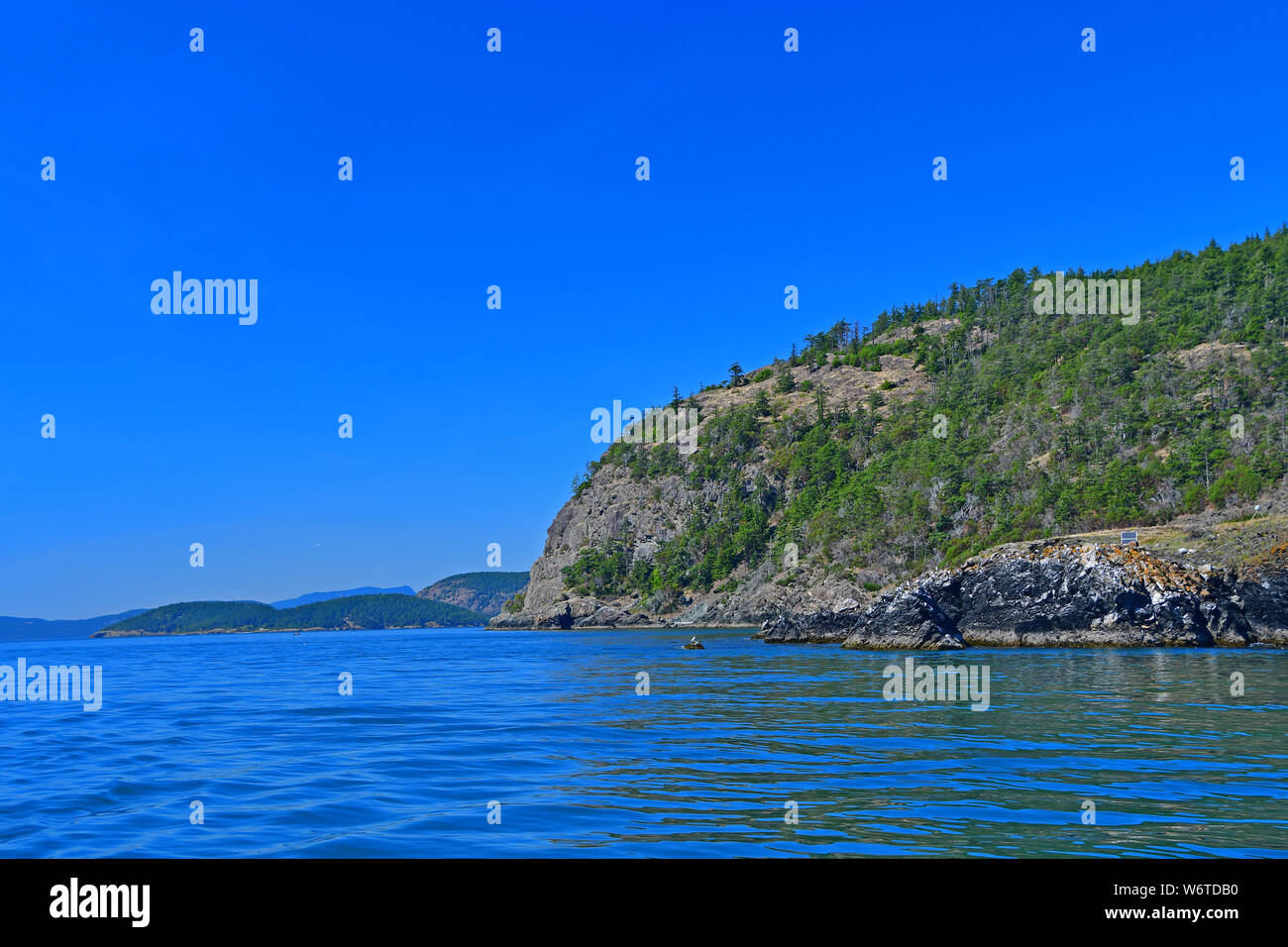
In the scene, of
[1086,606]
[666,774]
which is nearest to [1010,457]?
[1086,606]

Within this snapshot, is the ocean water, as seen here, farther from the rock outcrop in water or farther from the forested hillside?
the forested hillside

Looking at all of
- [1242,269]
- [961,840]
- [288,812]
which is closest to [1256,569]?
[961,840]

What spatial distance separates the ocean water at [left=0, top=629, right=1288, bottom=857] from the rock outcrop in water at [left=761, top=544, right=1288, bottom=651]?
92.3 feet

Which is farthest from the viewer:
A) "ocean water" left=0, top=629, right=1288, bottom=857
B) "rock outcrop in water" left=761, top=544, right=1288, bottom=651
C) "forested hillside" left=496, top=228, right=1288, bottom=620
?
"forested hillside" left=496, top=228, right=1288, bottom=620

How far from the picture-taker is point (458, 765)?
57.7ft

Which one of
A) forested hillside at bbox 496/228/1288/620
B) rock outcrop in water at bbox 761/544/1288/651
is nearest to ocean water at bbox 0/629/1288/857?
rock outcrop in water at bbox 761/544/1288/651

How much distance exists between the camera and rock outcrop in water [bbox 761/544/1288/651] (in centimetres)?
5928

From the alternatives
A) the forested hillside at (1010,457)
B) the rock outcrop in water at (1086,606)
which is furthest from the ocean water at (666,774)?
the forested hillside at (1010,457)

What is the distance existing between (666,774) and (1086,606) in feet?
186

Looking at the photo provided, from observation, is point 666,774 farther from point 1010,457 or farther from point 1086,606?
point 1010,457

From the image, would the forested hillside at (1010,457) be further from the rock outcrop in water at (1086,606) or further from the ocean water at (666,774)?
the ocean water at (666,774)

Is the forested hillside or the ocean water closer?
the ocean water

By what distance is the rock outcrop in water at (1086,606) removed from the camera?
59.3 meters
